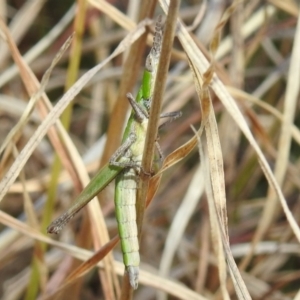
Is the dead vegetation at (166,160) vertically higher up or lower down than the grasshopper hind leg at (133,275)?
higher up

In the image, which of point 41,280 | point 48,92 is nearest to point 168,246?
point 41,280

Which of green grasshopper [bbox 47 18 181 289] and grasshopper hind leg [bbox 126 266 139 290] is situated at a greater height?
green grasshopper [bbox 47 18 181 289]

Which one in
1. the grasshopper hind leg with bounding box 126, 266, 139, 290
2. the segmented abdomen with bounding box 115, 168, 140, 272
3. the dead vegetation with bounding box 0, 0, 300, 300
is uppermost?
the dead vegetation with bounding box 0, 0, 300, 300

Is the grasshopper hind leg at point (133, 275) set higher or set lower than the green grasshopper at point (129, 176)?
lower

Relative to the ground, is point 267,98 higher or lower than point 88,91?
lower

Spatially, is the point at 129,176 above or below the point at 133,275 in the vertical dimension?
above

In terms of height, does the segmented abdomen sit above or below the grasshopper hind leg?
above

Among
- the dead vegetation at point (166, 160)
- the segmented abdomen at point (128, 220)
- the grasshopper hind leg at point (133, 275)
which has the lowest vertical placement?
the grasshopper hind leg at point (133, 275)

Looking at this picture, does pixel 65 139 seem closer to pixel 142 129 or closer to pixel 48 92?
pixel 142 129
